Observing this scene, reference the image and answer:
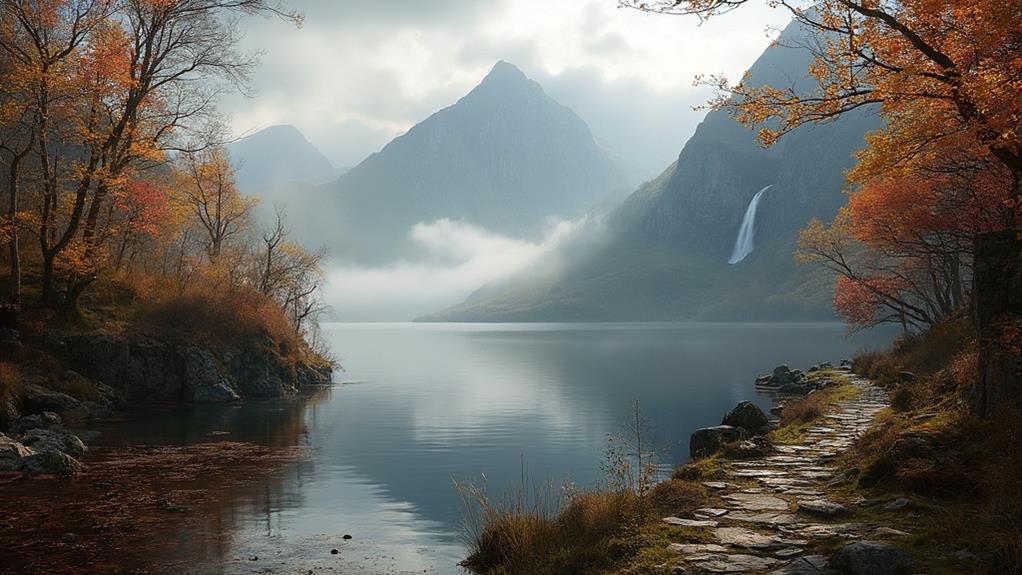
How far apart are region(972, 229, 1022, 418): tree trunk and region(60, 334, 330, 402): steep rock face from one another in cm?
4180

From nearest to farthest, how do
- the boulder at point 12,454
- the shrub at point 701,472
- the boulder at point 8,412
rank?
the shrub at point 701,472
the boulder at point 12,454
the boulder at point 8,412

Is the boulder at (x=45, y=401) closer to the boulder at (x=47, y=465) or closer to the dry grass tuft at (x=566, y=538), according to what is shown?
the boulder at (x=47, y=465)

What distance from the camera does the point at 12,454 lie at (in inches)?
794

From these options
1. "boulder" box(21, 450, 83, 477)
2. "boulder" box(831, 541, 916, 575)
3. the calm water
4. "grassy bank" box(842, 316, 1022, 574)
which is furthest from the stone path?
"boulder" box(21, 450, 83, 477)

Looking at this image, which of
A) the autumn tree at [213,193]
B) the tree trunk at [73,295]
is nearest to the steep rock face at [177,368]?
the tree trunk at [73,295]

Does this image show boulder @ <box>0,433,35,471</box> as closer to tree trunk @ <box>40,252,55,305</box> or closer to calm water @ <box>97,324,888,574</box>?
calm water @ <box>97,324,888,574</box>

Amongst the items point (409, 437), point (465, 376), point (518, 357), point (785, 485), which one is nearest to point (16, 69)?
point (409, 437)

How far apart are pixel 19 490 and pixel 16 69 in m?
22.2

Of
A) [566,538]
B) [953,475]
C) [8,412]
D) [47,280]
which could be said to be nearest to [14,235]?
[47,280]

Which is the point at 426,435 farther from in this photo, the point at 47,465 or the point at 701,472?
the point at 701,472

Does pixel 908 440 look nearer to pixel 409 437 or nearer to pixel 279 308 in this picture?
pixel 409 437

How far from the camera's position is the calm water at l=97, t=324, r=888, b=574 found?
1659 centimetres

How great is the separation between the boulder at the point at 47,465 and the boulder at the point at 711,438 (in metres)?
18.8

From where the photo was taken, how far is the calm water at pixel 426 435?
54.4ft
